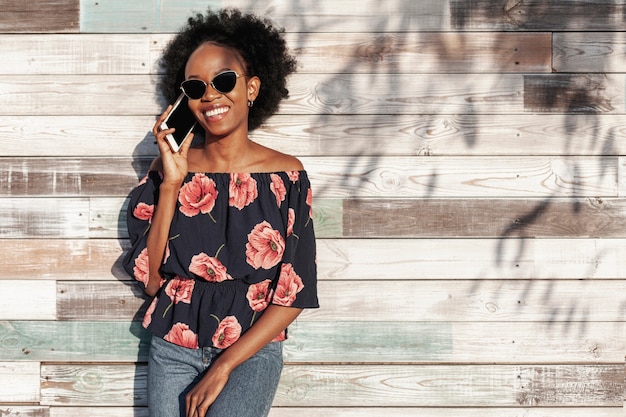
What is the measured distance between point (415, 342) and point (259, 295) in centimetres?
78

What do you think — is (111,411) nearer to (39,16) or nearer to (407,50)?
(39,16)

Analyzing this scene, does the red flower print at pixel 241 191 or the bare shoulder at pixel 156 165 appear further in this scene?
the bare shoulder at pixel 156 165

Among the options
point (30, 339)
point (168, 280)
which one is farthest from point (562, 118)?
point (30, 339)

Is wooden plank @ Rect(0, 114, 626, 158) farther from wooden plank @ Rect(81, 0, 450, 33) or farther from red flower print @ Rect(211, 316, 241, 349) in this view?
red flower print @ Rect(211, 316, 241, 349)

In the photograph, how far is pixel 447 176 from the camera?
9.05ft

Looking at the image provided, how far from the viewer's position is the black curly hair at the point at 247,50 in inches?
96.6

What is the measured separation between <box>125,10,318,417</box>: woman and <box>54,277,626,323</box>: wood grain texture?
0.39 meters

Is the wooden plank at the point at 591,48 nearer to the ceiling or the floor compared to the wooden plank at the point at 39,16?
nearer to the floor

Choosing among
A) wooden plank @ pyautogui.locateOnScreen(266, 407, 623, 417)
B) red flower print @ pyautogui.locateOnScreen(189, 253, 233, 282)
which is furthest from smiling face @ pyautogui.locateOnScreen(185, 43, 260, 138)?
wooden plank @ pyautogui.locateOnScreen(266, 407, 623, 417)

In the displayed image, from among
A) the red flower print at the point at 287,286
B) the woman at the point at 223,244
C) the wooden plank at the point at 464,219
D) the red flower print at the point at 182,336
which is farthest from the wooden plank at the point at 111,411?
the wooden plank at the point at 464,219

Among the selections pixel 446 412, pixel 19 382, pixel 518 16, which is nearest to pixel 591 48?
pixel 518 16

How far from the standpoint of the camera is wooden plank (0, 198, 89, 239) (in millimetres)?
2783

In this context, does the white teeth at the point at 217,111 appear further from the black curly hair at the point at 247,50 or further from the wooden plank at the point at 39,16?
the wooden plank at the point at 39,16

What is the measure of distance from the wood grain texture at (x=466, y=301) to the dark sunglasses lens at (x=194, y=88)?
3.05ft
